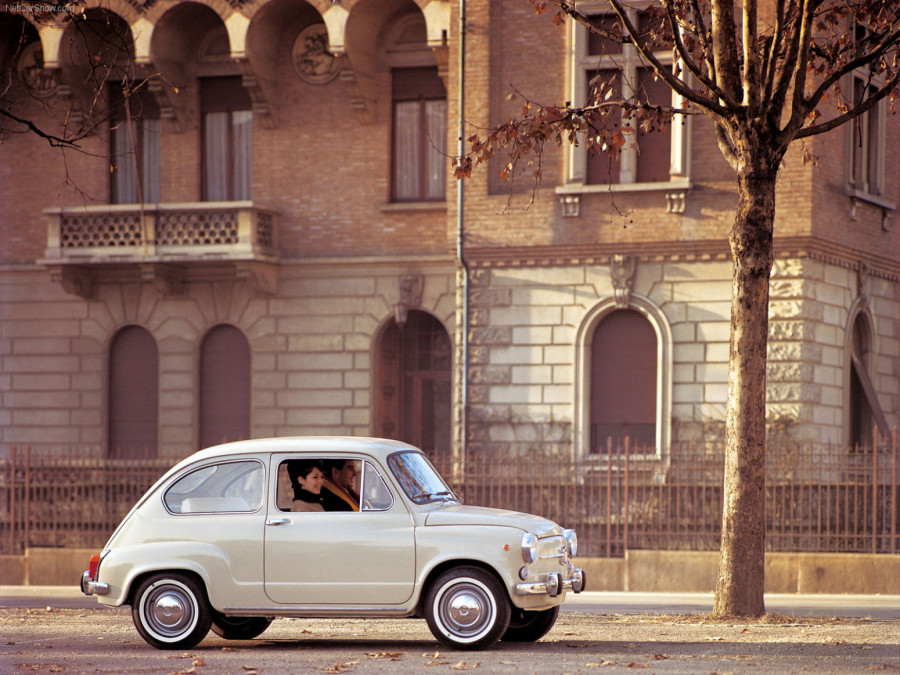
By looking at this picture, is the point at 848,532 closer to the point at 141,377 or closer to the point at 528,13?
the point at 528,13

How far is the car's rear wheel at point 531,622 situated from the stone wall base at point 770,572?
7.64 metres

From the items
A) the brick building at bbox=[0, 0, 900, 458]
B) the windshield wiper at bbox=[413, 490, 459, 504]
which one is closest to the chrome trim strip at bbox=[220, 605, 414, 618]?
the windshield wiper at bbox=[413, 490, 459, 504]

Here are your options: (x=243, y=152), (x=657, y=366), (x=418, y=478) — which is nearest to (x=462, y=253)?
(x=657, y=366)

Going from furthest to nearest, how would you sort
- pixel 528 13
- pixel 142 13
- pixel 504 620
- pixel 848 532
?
pixel 142 13 → pixel 528 13 → pixel 848 532 → pixel 504 620

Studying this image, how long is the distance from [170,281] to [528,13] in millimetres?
8824

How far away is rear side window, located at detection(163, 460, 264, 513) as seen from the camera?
11312mm

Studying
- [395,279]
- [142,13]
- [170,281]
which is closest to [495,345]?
[395,279]

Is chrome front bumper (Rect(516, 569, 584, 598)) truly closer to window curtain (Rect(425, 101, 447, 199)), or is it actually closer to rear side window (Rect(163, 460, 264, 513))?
rear side window (Rect(163, 460, 264, 513))

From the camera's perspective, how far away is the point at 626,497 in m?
19.1

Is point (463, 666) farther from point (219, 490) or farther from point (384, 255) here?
point (384, 255)

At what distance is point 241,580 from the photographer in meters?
11.1

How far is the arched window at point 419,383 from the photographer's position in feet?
91.3

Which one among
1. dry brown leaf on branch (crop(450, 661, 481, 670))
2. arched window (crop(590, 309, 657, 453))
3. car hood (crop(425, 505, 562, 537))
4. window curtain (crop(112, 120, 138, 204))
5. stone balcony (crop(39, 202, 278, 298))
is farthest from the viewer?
window curtain (crop(112, 120, 138, 204))

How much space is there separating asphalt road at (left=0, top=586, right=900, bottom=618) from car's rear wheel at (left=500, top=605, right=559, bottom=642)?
4.06 meters
